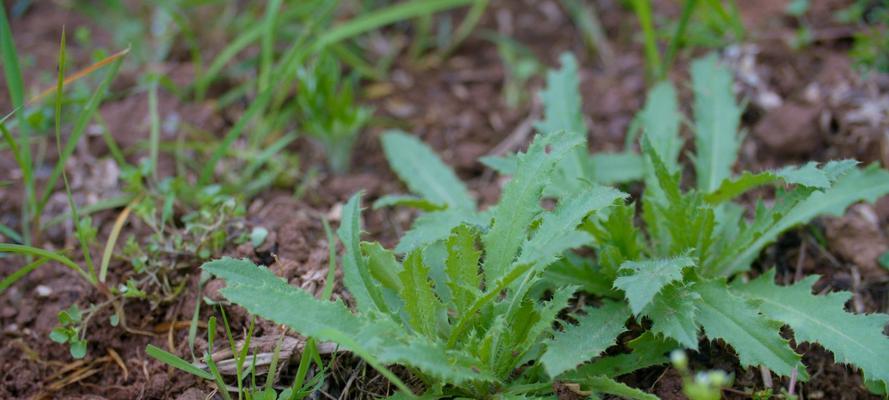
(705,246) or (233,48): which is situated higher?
(233,48)

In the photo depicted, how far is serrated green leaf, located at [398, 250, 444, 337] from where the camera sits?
191 centimetres

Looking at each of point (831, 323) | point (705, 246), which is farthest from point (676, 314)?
point (831, 323)

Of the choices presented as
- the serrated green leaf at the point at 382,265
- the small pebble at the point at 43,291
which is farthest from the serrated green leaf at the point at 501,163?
the small pebble at the point at 43,291

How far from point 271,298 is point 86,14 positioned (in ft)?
8.28

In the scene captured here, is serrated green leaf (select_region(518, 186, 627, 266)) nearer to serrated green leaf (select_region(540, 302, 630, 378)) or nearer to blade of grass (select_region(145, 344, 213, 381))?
serrated green leaf (select_region(540, 302, 630, 378))

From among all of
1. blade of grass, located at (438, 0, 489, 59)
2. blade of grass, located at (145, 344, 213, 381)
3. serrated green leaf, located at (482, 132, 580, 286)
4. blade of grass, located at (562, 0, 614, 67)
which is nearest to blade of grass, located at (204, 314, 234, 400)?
blade of grass, located at (145, 344, 213, 381)

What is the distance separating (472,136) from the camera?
128 inches

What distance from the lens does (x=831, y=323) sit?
2029 mm

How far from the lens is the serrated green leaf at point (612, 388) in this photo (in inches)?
72.8

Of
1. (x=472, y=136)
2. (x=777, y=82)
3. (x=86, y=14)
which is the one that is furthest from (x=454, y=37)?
(x=86, y=14)

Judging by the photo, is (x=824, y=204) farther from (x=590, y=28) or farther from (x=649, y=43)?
(x=590, y=28)

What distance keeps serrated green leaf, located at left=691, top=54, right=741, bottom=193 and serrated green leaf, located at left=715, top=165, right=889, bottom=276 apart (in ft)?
0.92

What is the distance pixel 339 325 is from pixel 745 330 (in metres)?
1.07

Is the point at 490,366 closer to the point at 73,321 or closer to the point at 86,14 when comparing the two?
the point at 73,321
